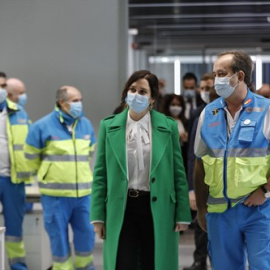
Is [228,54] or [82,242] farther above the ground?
[228,54]

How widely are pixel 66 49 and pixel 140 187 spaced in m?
3.65

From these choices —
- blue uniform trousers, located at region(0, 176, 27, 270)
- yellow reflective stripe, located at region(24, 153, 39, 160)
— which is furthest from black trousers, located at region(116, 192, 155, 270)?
blue uniform trousers, located at region(0, 176, 27, 270)

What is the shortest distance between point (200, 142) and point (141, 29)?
6.60 meters

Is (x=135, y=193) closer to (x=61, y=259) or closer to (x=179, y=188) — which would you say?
(x=179, y=188)

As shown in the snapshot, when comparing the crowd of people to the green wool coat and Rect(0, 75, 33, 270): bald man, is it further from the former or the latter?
Rect(0, 75, 33, 270): bald man

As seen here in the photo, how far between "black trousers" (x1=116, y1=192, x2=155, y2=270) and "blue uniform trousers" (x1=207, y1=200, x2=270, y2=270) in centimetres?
35

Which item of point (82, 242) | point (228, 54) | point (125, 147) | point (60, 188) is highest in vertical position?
point (228, 54)

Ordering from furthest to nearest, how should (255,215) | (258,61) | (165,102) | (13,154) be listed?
(258,61) → (165,102) → (13,154) → (255,215)

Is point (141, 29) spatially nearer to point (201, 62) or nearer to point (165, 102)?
point (201, 62)

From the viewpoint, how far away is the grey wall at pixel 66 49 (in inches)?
291

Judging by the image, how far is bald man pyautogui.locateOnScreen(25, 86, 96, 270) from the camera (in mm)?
5844

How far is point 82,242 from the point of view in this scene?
5.97 m

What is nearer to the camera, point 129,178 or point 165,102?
point 129,178

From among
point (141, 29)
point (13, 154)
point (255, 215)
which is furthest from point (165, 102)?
point (255, 215)
